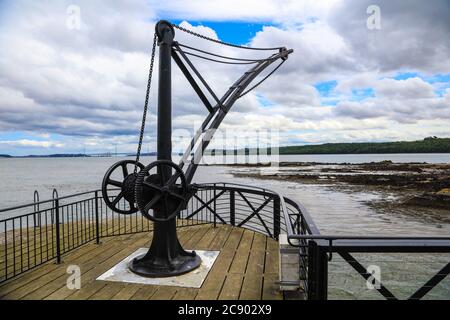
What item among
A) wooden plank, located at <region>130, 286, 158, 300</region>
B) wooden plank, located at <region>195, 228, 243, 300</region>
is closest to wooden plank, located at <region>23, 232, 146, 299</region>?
wooden plank, located at <region>130, 286, 158, 300</region>

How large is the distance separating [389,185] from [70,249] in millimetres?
39444

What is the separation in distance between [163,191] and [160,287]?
1.48 m

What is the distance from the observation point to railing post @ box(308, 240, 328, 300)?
330 cm

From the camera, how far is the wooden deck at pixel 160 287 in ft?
15.2

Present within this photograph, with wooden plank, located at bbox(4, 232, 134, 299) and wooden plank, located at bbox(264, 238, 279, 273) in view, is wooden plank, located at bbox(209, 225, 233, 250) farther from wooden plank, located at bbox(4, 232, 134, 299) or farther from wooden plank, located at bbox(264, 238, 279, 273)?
wooden plank, located at bbox(4, 232, 134, 299)

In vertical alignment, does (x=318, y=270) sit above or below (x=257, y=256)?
above

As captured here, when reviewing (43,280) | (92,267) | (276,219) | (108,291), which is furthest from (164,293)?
(276,219)

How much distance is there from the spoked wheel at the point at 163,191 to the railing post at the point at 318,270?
2.48 meters

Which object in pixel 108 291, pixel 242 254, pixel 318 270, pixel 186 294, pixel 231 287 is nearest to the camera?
pixel 318 270

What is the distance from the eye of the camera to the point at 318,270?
10.9ft

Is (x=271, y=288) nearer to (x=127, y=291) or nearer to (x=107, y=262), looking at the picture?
(x=127, y=291)

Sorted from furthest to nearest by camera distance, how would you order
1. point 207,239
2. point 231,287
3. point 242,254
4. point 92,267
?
point 207,239 → point 242,254 → point 92,267 → point 231,287

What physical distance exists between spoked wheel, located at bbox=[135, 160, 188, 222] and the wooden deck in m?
1.17
